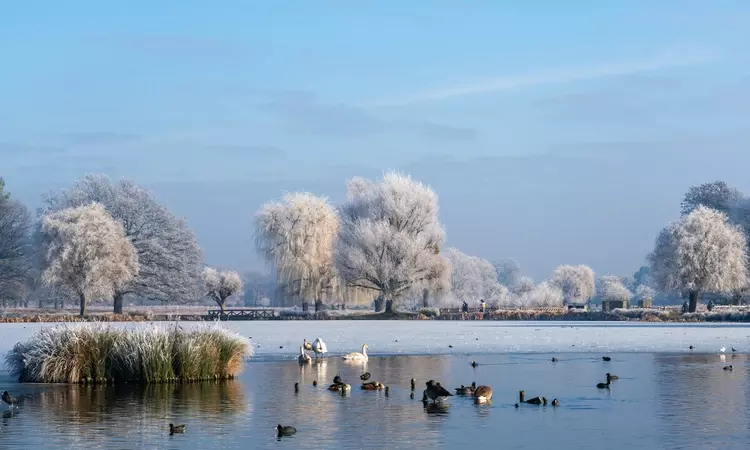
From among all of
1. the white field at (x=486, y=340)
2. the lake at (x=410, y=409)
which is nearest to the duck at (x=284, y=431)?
the lake at (x=410, y=409)

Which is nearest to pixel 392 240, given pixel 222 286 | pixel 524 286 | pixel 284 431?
pixel 222 286

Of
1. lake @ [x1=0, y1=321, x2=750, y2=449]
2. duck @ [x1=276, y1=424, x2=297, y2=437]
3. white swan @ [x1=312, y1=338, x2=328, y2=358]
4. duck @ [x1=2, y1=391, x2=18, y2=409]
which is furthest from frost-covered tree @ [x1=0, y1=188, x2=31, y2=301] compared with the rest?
duck @ [x1=276, y1=424, x2=297, y2=437]

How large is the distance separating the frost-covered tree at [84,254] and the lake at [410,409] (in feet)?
129

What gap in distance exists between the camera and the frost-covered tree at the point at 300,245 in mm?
72500

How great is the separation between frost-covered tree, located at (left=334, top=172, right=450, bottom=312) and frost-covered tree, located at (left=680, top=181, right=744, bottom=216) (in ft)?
96.8

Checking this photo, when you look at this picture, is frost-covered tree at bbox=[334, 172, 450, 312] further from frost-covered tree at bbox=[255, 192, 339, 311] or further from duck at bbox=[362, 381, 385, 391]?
duck at bbox=[362, 381, 385, 391]

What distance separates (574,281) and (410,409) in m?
126

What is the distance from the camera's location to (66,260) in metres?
66.9

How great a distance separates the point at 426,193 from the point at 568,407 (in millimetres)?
52796

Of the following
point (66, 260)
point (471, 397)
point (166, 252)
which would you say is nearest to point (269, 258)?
point (166, 252)

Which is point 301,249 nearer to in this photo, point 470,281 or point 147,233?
point 147,233

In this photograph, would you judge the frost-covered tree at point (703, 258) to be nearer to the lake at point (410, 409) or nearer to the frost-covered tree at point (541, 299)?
the frost-covered tree at point (541, 299)

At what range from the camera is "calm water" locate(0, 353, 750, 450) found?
15250 millimetres

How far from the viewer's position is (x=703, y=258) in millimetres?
70562
